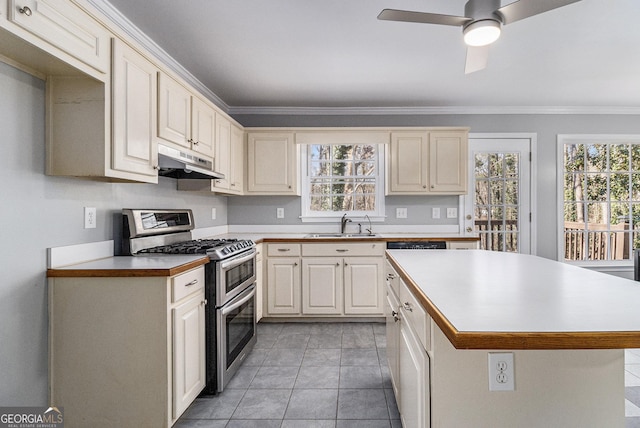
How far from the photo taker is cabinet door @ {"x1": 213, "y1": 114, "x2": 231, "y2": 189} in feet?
10.1

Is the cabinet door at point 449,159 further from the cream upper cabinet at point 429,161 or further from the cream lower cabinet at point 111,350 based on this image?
the cream lower cabinet at point 111,350

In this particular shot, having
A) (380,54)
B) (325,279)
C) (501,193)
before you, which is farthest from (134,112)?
(501,193)

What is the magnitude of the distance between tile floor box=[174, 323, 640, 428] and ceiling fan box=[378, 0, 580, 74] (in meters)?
2.11

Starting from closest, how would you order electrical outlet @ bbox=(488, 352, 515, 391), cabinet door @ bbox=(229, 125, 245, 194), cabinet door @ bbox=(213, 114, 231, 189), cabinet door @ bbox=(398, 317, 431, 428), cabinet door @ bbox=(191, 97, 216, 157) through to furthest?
electrical outlet @ bbox=(488, 352, 515, 391), cabinet door @ bbox=(398, 317, 431, 428), cabinet door @ bbox=(191, 97, 216, 157), cabinet door @ bbox=(213, 114, 231, 189), cabinet door @ bbox=(229, 125, 245, 194)

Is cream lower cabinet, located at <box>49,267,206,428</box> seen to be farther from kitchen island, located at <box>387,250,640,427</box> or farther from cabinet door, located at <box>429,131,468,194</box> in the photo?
cabinet door, located at <box>429,131,468,194</box>

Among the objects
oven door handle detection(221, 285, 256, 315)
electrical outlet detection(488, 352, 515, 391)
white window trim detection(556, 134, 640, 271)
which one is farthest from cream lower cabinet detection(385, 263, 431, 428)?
white window trim detection(556, 134, 640, 271)

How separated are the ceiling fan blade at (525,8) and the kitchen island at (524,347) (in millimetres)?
1231

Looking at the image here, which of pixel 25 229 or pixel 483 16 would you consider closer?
pixel 25 229

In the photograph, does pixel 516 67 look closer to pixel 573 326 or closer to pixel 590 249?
pixel 590 249

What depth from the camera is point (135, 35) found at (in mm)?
2412

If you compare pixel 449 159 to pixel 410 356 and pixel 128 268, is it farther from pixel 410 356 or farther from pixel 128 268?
pixel 128 268

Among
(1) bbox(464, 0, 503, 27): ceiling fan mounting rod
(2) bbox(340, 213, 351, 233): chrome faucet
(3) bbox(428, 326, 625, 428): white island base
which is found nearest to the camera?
(3) bbox(428, 326, 625, 428): white island base

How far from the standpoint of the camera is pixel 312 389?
2.28m

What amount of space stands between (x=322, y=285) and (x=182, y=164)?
1.87 m
